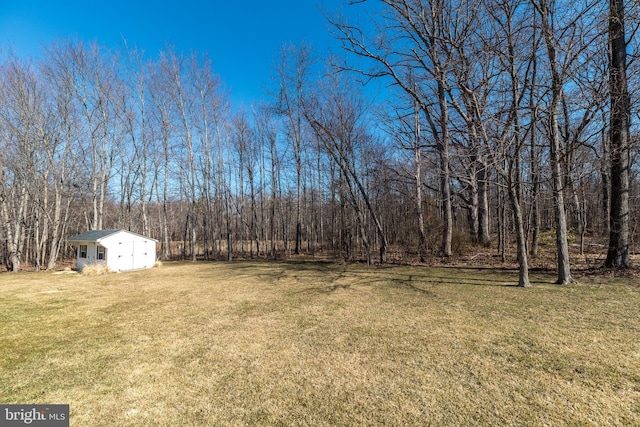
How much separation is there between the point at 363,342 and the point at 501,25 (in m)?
7.98

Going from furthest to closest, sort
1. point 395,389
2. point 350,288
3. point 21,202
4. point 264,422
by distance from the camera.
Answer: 1. point 21,202
2. point 350,288
3. point 395,389
4. point 264,422

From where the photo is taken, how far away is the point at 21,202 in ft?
49.5

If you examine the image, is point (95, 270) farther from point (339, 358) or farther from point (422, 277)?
point (422, 277)

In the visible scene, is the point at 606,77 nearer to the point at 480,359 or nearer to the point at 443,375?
the point at 480,359

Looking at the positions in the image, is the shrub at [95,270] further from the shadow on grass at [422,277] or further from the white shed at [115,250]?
the shadow on grass at [422,277]

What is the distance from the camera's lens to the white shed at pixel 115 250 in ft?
44.4

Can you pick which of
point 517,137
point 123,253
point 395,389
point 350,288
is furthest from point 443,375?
point 123,253

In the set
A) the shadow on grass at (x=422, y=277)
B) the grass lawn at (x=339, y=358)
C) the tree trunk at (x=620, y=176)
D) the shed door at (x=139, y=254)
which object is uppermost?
the tree trunk at (x=620, y=176)

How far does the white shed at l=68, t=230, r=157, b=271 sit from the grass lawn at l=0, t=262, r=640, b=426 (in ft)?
24.9

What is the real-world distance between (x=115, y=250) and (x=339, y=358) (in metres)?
14.8

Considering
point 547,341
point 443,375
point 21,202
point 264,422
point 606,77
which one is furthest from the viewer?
point 21,202

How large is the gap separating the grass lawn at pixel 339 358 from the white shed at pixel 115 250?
7.58 metres

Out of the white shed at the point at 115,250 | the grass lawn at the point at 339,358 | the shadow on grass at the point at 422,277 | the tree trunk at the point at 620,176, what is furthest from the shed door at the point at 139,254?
the tree trunk at the point at 620,176

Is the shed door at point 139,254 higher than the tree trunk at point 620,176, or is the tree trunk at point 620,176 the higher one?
the tree trunk at point 620,176
